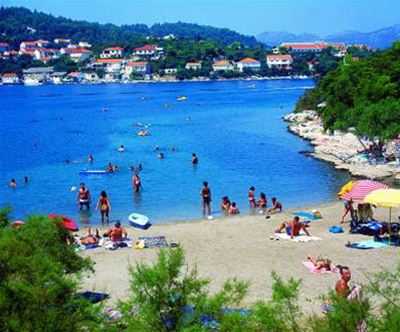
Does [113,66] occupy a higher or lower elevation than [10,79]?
higher

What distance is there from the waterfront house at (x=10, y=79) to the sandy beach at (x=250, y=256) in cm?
17785

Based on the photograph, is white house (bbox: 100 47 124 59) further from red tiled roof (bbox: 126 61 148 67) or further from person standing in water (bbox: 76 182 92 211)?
person standing in water (bbox: 76 182 92 211)

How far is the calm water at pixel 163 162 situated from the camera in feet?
87.0

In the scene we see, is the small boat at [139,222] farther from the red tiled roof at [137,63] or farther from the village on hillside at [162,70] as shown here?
the red tiled roof at [137,63]

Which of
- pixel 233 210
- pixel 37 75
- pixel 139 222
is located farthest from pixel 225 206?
pixel 37 75

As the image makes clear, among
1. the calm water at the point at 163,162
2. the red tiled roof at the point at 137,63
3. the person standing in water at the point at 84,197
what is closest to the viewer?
the person standing in water at the point at 84,197

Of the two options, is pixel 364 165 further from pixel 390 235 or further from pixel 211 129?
pixel 211 129

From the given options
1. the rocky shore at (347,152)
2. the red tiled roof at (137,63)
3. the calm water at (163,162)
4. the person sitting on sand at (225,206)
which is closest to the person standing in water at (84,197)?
the calm water at (163,162)

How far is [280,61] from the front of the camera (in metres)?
178

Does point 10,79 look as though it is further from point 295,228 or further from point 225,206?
point 295,228

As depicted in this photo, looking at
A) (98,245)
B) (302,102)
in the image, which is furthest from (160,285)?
(302,102)

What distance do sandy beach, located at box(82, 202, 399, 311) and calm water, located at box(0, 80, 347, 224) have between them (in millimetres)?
4176

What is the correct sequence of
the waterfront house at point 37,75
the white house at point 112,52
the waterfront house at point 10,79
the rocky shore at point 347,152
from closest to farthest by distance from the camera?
the rocky shore at point 347,152 → the waterfront house at point 37,75 → the waterfront house at point 10,79 → the white house at point 112,52

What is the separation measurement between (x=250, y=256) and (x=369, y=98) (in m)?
21.3
